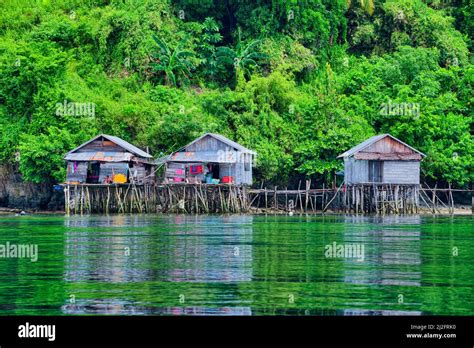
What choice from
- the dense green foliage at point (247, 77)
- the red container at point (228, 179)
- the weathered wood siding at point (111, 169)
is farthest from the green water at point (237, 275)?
the dense green foliage at point (247, 77)

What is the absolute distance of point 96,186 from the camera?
6188cm

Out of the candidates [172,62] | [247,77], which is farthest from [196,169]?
[247,77]

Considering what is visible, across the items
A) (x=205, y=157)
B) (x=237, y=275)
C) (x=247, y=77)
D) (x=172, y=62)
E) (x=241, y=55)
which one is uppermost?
(x=241, y=55)


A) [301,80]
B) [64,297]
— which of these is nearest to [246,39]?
[301,80]

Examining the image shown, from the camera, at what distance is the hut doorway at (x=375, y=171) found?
61750 millimetres

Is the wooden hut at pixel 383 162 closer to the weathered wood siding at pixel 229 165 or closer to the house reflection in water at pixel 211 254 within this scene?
the weathered wood siding at pixel 229 165

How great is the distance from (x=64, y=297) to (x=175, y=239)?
588 inches

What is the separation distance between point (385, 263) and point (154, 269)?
19.0 feet

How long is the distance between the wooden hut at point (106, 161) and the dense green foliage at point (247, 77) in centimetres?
212

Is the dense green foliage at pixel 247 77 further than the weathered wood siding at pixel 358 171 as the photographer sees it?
Yes

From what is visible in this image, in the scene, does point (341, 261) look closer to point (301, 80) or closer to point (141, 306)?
point (141, 306)

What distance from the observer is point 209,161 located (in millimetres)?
61312

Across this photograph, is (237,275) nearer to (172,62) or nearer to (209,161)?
(209,161)
